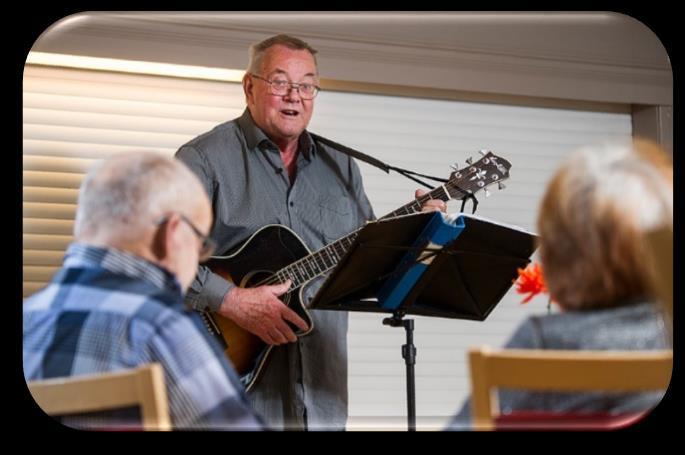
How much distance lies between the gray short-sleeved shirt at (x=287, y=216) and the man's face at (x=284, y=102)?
4 centimetres

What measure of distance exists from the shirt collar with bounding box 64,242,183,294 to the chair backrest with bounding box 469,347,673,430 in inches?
22.9

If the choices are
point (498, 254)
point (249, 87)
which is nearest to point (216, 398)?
point (498, 254)

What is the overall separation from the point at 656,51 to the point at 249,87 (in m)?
1.20

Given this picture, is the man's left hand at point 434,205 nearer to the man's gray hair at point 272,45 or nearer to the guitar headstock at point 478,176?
the guitar headstock at point 478,176

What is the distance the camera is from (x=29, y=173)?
314cm

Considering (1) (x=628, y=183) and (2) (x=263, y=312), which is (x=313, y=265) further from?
(1) (x=628, y=183)

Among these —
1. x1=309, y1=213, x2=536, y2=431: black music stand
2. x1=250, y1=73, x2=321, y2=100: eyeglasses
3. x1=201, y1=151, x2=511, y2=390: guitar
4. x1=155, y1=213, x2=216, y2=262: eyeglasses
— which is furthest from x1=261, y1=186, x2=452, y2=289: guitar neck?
x1=155, y1=213, x2=216, y2=262: eyeglasses

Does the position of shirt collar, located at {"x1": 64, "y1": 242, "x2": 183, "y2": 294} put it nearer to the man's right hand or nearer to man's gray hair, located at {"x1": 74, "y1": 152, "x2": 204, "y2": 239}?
man's gray hair, located at {"x1": 74, "y1": 152, "x2": 204, "y2": 239}

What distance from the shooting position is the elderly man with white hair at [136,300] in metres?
1.78

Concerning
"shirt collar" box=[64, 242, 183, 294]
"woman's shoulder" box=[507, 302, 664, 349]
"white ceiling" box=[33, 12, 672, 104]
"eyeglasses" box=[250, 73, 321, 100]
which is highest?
"white ceiling" box=[33, 12, 672, 104]

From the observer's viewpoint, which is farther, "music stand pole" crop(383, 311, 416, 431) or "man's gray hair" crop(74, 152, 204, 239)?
"music stand pole" crop(383, 311, 416, 431)

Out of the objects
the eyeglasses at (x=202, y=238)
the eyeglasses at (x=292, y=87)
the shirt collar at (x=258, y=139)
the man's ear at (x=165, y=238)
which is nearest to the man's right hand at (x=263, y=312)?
the shirt collar at (x=258, y=139)

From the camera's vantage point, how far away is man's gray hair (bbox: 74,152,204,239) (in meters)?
1.94

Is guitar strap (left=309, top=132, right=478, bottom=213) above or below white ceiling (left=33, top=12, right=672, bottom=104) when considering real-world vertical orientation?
below
